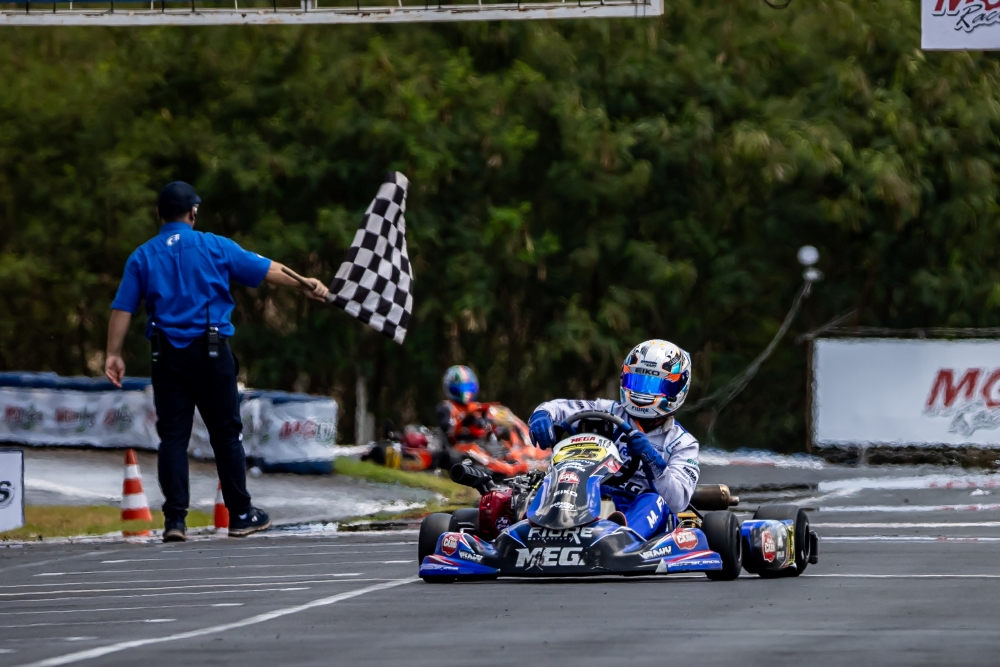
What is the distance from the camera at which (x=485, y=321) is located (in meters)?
25.4

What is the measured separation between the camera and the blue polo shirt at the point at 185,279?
35.9ft

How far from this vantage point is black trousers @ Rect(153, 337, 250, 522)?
1095 cm

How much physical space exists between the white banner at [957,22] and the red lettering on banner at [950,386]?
6.58m

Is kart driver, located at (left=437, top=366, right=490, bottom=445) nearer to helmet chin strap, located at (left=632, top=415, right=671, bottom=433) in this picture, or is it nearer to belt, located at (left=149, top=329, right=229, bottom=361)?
belt, located at (left=149, top=329, right=229, bottom=361)

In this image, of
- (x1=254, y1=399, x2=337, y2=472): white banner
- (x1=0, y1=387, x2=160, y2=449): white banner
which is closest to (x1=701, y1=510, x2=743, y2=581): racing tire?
(x1=254, y1=399, x2=337, y2=472): white banner

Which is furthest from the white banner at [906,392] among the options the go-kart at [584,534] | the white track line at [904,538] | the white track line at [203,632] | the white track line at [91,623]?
the white track line at [91,623]

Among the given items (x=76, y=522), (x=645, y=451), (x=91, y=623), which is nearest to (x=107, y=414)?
(x=76, y=522)

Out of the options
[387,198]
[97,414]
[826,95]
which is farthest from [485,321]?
[387,198]

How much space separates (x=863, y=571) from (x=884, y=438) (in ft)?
42.3

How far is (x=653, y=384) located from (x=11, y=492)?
475 cm

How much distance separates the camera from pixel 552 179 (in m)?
25.4

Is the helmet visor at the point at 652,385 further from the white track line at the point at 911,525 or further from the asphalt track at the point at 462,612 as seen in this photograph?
the white track line at the point at 911,525

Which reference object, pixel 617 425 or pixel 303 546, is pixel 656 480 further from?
pixel 303 546

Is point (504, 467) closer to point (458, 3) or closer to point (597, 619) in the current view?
point (458, 3)
